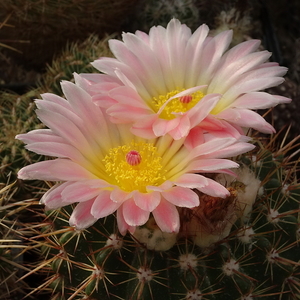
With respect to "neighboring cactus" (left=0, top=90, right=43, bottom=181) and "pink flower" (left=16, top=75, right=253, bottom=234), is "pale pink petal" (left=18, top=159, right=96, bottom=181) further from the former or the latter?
"neighboring cactus" (left=0, top=90, right=43, bottom=181)

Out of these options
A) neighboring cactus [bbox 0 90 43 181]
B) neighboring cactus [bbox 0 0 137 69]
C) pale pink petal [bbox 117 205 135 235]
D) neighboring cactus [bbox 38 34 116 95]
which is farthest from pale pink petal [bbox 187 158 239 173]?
neighboring cactus [bbox 0 0 137 69]

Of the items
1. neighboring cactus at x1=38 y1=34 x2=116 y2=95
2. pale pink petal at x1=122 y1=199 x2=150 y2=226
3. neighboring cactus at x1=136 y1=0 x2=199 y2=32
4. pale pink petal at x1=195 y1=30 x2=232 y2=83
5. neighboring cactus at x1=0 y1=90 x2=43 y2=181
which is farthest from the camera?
neighboring cactus at x1=136 y1=0 x2=199 y2=32

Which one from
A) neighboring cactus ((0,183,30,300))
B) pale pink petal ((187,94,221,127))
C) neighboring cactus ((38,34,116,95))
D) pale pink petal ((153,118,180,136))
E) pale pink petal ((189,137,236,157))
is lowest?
neighboring cactus ((0,183,30,300))

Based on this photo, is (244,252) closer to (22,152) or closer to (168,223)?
(168,223)

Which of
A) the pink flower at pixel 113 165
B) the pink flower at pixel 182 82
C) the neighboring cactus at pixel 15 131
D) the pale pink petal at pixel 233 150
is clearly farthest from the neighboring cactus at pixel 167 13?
the pale pink petal at pixel 233 150

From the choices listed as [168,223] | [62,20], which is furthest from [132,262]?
[62,20]

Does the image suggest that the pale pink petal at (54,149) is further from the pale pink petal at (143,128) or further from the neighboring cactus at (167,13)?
the neighboring cactus at (167,13)
